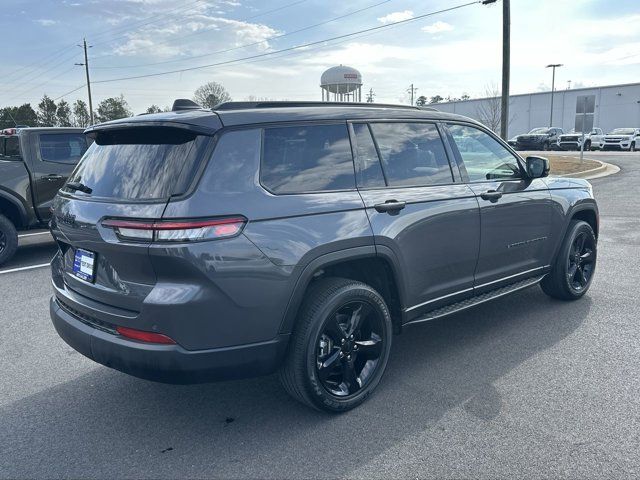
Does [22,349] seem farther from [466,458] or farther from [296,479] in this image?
[466,458]

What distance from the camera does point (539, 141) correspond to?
4003 centimetres

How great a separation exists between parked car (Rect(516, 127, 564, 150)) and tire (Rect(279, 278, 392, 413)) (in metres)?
40.6

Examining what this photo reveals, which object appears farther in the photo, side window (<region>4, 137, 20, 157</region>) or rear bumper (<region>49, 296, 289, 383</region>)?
side window (<region>4, 137, 20, 157</region>)

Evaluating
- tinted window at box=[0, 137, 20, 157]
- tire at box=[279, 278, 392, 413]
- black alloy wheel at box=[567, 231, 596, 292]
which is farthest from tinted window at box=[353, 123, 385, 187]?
tinted window at box=[0, 137, 20, 157]

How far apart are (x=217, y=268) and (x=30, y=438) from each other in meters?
1.56

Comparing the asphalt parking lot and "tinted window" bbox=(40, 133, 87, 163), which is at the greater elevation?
"tinted window" bbox=(40, 133, 87, 163)

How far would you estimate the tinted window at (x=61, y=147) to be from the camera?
7.75m

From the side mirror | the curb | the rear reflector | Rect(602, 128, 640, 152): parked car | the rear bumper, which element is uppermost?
the side mirror

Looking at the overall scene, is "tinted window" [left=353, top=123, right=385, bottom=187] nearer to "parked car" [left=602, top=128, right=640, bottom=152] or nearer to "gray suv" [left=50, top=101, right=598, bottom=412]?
"gray suv" [left=50, top=101, right=598, bottom=412]

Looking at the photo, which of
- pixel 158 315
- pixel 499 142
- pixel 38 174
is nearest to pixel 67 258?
pixel 158 315

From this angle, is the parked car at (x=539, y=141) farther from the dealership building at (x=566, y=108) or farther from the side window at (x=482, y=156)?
the side window at (x=482, y=156)

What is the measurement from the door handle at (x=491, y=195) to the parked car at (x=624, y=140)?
39209mm

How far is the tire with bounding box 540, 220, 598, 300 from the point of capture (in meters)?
5.12

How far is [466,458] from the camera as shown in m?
2.81
